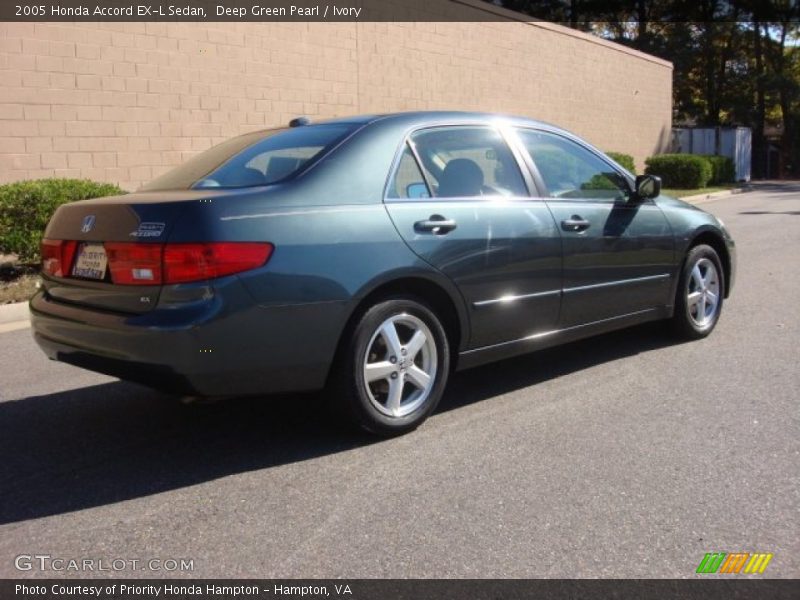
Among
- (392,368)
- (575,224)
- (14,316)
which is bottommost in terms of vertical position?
(14,316)

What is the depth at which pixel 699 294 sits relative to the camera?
623 cm

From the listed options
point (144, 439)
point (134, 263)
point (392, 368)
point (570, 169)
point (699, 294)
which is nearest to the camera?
point (134, 263)

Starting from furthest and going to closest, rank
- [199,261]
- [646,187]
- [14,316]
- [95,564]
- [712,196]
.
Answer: [712,196] < [14,316] < [646,187] < [199,261] < [95,564]

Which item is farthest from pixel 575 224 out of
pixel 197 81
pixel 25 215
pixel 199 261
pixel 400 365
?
pixel 197 81

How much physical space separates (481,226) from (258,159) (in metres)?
1.24

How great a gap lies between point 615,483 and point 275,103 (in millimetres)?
12018

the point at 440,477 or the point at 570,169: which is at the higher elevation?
the point at 570,169

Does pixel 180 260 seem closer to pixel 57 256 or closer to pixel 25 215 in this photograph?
pixel 57 256

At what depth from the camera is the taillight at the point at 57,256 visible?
411 cm

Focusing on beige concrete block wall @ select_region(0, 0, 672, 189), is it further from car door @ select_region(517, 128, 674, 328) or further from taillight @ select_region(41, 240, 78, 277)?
car door @ select_region(517, 128, 674, 328)
